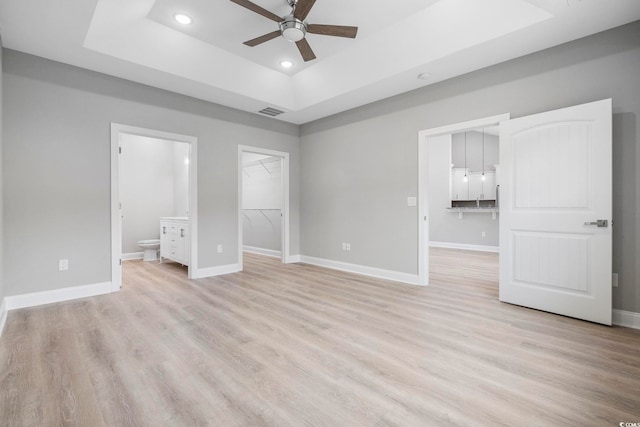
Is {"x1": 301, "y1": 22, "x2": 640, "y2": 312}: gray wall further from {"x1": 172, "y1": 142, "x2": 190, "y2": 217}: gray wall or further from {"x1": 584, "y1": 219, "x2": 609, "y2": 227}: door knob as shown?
{"x1": 172, "y1": 142, "x2": 190, "y2": 217}: gray wall

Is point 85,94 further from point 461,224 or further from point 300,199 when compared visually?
point 461,224

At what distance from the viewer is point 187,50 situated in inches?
146

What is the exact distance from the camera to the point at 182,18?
130 inches

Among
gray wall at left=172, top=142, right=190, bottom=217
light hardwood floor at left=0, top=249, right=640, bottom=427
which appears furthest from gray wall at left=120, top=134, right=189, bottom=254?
light hardwood floor at left=0, top=249, right=640, bottom=427

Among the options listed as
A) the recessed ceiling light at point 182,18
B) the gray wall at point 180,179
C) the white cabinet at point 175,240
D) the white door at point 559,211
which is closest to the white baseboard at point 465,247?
the white door at point 559,211

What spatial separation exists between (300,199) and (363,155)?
173cm

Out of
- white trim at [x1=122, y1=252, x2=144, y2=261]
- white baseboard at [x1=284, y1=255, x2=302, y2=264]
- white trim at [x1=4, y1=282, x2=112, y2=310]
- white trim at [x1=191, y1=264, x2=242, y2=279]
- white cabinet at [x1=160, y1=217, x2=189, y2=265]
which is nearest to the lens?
white trim at [x1=4, y1=282, x2=112, y2=310]

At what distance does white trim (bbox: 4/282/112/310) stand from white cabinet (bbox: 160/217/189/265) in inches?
54.5

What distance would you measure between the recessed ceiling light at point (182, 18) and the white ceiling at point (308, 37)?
0.05m

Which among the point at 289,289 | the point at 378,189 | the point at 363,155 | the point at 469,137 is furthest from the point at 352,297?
the point at 469,137

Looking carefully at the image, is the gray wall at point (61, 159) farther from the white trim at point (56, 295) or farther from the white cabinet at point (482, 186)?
the white cabinet at point (482, 186)

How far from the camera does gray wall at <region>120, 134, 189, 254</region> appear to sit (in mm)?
6266

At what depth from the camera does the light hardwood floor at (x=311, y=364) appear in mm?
1553

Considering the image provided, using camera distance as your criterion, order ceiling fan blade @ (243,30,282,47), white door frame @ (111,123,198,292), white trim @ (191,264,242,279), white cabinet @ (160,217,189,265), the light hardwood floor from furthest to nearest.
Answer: white cabinet @ (160,217,189,265), white trim @ (191,264,242,279), white door frame @ (111,123,198,292), ceiling fan blade @ (243,30,282,47), the light hardwood floor
